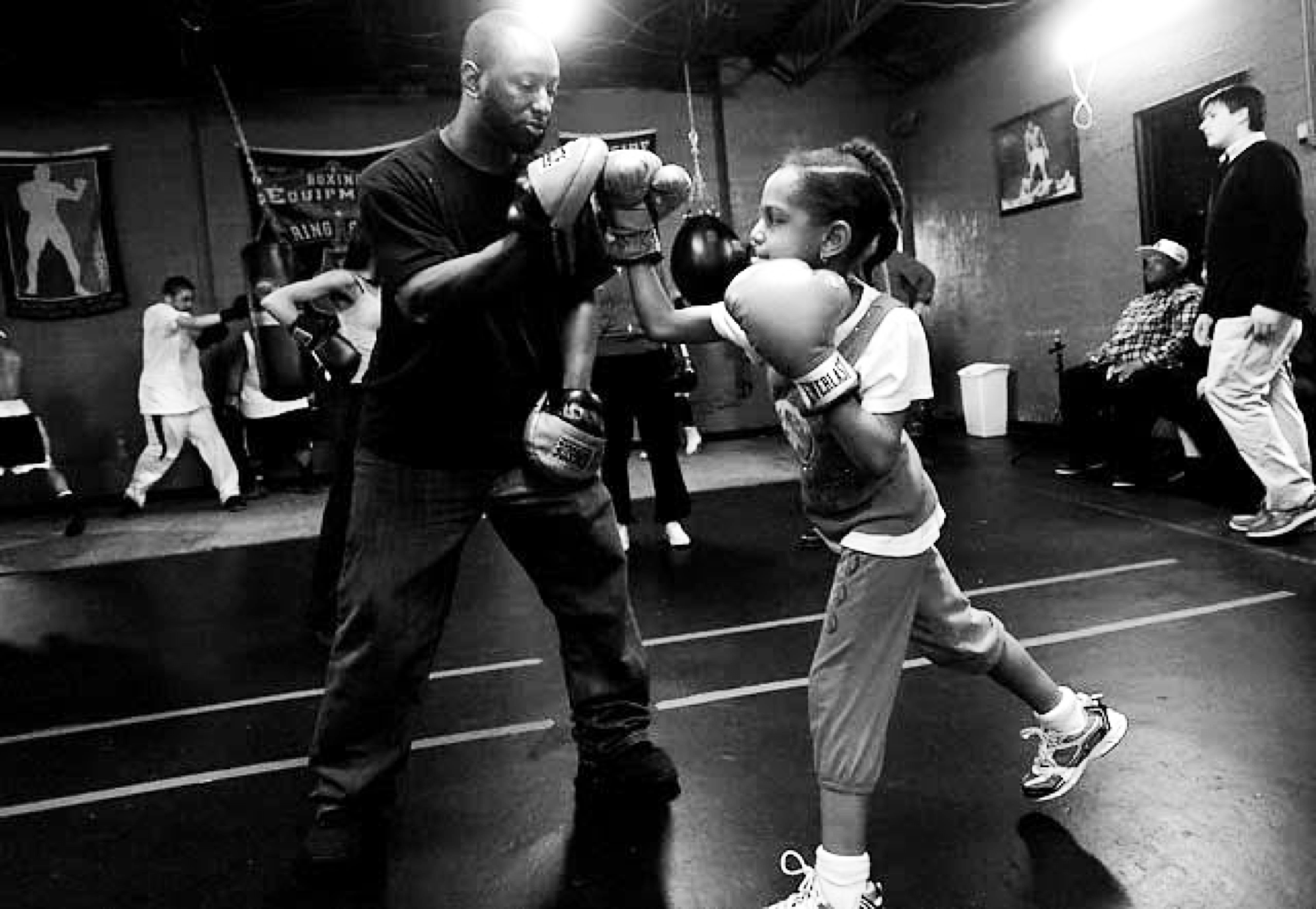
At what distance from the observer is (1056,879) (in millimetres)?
1585

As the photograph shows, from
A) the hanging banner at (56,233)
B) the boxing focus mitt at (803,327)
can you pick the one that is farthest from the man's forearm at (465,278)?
the hanging banner at (56,233)

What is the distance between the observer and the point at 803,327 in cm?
131

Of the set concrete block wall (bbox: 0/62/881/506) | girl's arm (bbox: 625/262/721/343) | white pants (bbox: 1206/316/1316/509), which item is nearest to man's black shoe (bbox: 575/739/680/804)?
girl's arm (bbox: 625/262/721/343)

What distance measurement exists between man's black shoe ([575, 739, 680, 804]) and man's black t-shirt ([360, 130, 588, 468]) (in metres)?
0.64

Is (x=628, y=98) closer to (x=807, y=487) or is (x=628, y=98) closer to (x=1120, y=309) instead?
(x=1120, y=309)

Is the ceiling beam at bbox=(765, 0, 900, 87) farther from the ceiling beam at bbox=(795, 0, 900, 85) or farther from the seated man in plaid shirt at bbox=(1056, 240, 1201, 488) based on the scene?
the seated man in plaid shirt at bbox=(1056, 240, 1201, 488)

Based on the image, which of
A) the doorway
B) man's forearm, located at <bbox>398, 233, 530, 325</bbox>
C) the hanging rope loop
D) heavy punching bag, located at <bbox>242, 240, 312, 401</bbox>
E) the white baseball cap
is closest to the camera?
man's forearm, located at <bbox>398, 233, 530, 325</bbox>

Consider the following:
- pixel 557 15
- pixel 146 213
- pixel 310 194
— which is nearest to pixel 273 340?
pixel 310 194

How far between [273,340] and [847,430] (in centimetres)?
658

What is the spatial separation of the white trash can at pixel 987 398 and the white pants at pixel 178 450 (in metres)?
5.42

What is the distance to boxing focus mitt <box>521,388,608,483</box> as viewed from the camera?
1788mm

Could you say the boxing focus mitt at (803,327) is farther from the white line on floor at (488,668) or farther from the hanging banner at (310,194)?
the hanging banner at (310,194)

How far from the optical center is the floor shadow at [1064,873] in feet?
4.99

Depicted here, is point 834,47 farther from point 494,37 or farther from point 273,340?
point 494,37
